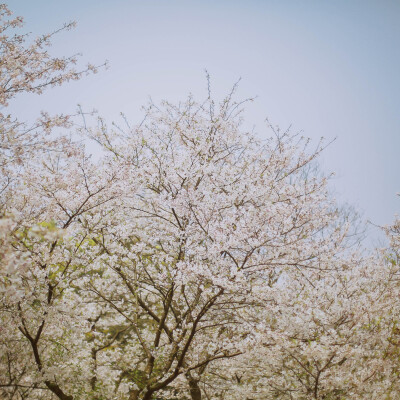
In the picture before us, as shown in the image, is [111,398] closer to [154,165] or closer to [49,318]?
[49,318]

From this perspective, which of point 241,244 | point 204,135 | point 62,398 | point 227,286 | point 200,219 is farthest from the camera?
point 204,135

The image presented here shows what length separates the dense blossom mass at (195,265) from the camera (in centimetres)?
449

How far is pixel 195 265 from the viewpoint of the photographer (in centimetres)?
439

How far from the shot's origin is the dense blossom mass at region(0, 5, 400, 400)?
4.49 metres

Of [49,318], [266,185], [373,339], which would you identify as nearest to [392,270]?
[373,339]

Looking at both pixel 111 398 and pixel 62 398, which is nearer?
pixel 62 398

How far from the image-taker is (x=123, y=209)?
21.8 feet

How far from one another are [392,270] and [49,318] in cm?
694

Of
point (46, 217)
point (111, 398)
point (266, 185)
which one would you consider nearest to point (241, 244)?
point (266, 185)

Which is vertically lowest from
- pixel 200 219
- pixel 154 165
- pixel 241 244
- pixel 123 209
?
pixel 241 244

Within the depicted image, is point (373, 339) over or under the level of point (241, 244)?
under

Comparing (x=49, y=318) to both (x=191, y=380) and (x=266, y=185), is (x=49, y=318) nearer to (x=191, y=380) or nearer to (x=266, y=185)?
(x=191, y=380)

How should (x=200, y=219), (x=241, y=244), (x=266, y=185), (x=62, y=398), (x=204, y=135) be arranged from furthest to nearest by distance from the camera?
(x=204, y=135) → (x=266, y=185) → (x=62, y=398) → (x=200, y=219) → (x=241, y=244)

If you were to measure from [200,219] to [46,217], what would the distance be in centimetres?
262
